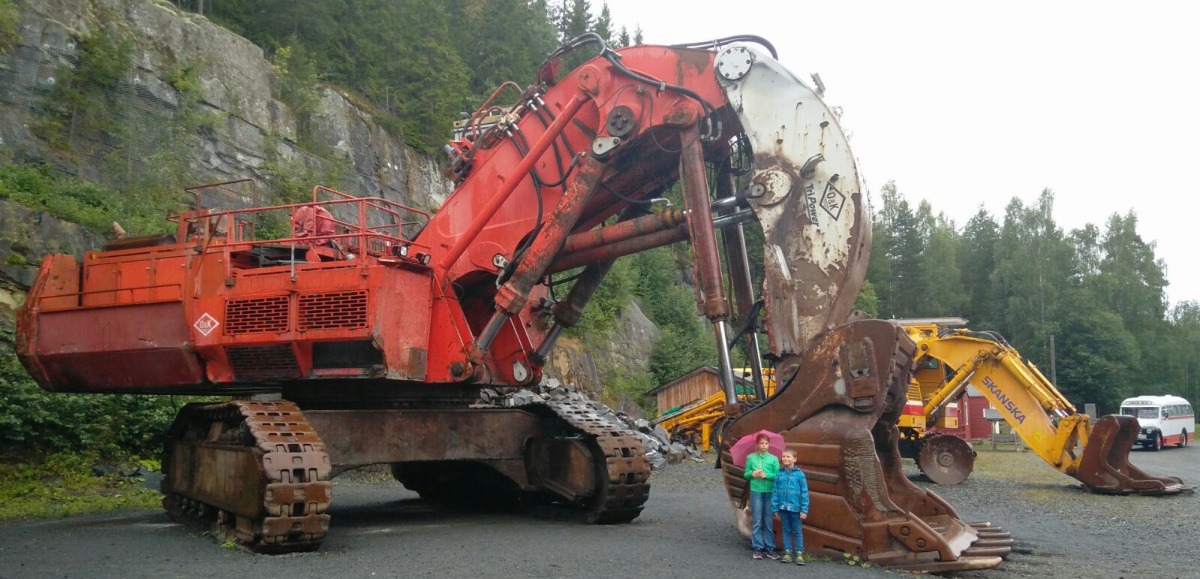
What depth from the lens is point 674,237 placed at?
361 inches

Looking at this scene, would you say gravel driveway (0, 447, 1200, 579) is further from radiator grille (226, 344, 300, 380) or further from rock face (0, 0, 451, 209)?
rock face (0, 0, 451, 209)

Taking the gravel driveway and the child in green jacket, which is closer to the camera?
the gravel driveway

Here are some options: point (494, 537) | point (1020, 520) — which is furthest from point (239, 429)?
point (1020, 520)

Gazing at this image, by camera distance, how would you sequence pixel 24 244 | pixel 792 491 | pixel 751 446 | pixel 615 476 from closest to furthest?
pixel 792 491, pixel 751 446, pixel 615 476, pixel 24 244

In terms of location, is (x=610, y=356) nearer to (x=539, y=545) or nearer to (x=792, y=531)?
(x=539, y=545)

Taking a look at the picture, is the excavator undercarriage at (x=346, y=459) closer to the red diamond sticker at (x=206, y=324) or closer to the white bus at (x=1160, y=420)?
the red diamond sticker at (x=206, y=324)

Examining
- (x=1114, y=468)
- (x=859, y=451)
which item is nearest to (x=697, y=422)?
(x=1114, y=468)

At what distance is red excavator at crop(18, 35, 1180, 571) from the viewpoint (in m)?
7.72

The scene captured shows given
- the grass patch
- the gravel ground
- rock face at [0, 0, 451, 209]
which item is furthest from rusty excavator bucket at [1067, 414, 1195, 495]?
rock face at [0, 0, 451, 209]

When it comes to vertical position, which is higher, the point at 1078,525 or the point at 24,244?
the point at 24,244

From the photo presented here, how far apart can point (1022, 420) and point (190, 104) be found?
61.1 feet

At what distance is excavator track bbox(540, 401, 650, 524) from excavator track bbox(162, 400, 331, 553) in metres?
2.88

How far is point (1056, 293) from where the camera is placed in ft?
196

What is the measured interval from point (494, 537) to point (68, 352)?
4869 mm
